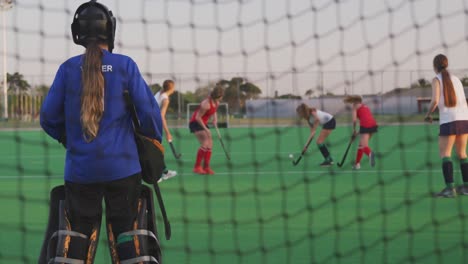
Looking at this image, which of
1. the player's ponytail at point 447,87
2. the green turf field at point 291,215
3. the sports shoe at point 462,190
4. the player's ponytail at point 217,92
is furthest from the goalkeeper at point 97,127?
the player's ponytail at point 217,92

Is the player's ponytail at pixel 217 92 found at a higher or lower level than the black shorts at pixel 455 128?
higher

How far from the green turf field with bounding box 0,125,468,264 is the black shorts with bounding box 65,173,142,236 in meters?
1.76

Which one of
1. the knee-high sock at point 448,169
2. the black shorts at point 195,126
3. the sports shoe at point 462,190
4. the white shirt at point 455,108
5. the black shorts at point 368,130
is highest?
the white shirt at point 455,108

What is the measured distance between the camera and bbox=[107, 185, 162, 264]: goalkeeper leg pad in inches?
154

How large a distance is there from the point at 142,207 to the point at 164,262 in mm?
1640

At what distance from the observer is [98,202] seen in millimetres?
3904

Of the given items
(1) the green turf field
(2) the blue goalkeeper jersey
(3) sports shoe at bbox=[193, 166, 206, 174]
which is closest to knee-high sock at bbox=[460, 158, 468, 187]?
(1) the green turf field

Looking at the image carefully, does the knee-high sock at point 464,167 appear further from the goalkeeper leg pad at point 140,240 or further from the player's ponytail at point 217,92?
the goalkeeper leg pad at point 140,240

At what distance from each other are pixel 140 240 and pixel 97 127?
60 cm

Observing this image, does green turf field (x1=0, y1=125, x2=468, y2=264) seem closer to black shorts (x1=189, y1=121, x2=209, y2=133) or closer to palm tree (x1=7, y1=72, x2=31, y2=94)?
palm tree (x1=7, y1=72, x2=31, y2=94)

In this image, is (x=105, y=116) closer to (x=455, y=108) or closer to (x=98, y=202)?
(x=98, y=202)

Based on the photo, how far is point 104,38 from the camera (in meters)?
3.96

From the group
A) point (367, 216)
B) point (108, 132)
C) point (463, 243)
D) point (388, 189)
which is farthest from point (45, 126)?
point (388, 189)

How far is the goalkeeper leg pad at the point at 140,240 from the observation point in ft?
12.8
